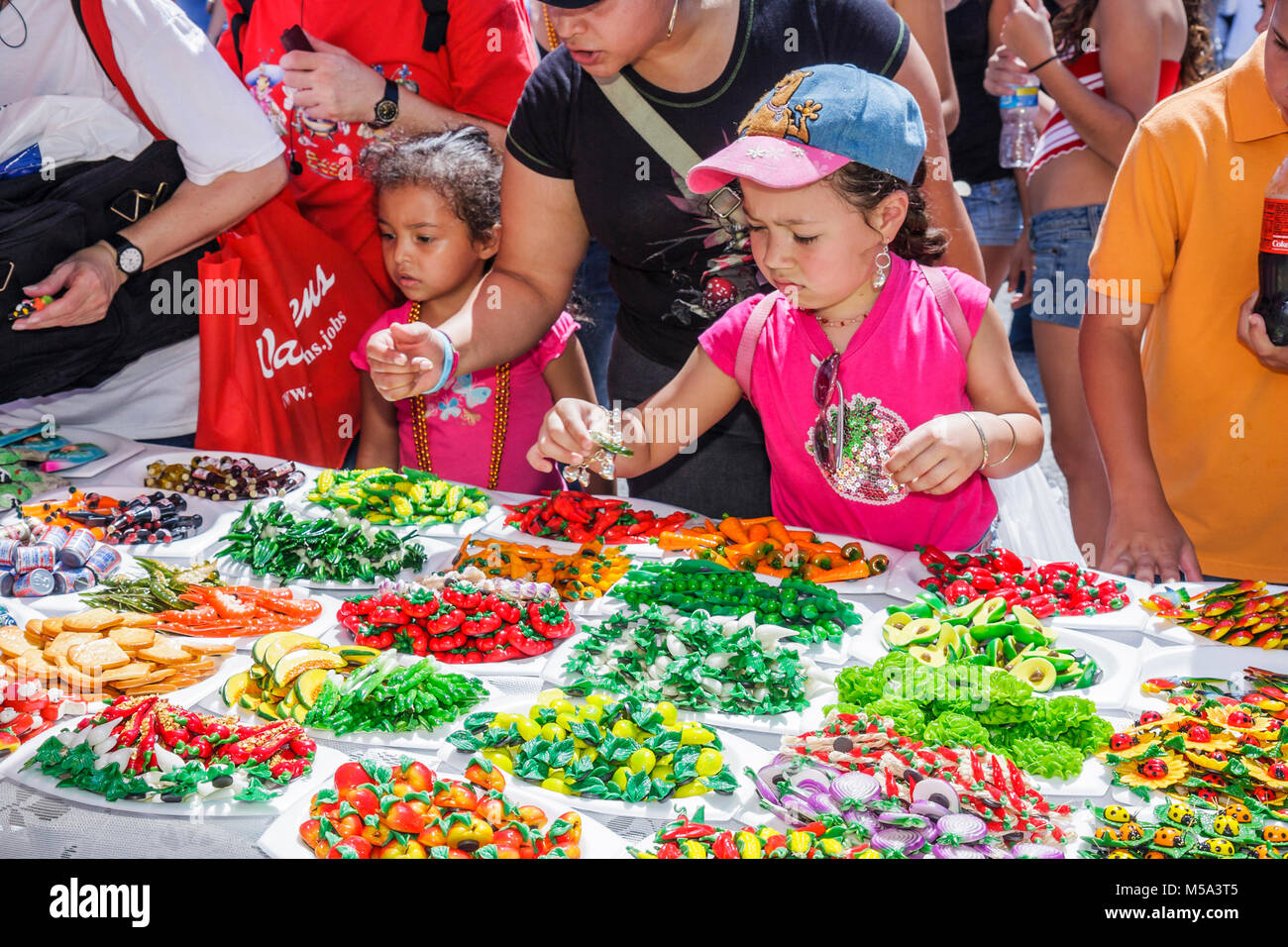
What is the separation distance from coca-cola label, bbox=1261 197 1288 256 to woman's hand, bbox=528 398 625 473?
1032mm

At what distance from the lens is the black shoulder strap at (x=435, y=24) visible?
8.18 feet

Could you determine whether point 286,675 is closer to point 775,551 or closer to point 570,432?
point 570,432

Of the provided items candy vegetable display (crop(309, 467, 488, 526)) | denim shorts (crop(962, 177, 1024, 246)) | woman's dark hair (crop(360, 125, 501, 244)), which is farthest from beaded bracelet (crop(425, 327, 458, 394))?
denim shorts (crop(962, 177, 1024, 246))

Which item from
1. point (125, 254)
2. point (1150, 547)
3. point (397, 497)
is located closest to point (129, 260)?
point (125, 254)

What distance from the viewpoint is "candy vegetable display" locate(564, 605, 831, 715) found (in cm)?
154

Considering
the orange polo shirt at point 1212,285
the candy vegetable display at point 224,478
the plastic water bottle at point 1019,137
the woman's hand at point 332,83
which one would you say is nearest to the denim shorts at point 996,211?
the plastic water bottle at point 1019,137

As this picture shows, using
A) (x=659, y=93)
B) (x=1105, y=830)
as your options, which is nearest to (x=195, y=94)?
(x=659, y=93)

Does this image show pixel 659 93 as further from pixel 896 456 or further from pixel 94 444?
pixel 94 444

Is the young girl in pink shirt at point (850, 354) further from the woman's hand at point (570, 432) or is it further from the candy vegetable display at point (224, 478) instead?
the candy vegetable display at point (224, 478)

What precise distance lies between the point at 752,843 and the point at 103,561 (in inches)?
49.7

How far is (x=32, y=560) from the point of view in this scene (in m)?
1.86

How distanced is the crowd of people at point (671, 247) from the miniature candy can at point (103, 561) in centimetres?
54

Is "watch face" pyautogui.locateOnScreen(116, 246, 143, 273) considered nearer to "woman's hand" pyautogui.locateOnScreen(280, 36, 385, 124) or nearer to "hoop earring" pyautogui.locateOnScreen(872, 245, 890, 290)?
"woman's hand" pyautogui.locateOnScreen(280, 36, 385, 124)

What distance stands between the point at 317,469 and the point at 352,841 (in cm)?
130
